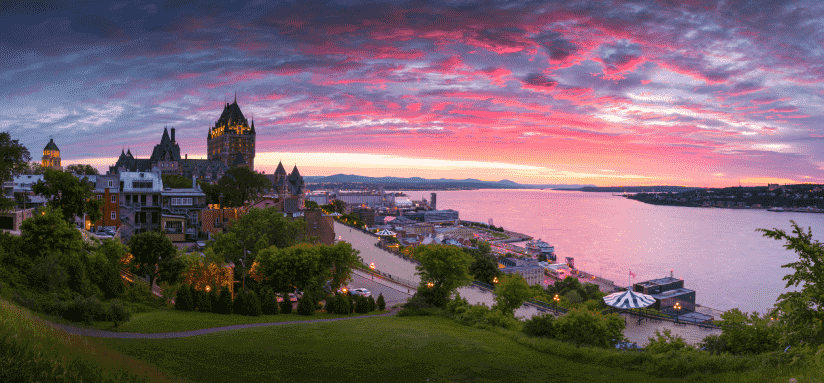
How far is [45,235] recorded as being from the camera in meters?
20.4

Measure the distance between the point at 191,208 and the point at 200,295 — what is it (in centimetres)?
2657

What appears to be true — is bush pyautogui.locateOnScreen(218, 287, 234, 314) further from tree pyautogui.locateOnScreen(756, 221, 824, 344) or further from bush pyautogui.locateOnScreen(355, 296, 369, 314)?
tree pyautogui.locateOnScreen(756, 221, 824, 344)

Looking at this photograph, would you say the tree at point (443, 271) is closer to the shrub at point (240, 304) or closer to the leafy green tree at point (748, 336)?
the shrub at point (240, 304)

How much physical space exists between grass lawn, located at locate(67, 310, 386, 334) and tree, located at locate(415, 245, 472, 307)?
22.8 ft

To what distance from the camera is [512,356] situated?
1456 centimetres

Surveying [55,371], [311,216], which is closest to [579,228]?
[311,216]

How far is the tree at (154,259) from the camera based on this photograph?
25234mm

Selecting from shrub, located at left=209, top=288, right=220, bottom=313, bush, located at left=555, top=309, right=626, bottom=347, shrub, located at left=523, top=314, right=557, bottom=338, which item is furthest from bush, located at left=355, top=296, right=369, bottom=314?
bush, located at left=555, top=309, right=626, bottom=347

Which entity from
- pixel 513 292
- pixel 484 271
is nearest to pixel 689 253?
pixel 484 271

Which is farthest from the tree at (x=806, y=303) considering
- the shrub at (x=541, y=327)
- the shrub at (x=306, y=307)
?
the shrub at (x=306, y=307)

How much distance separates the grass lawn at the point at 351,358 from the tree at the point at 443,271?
403 inches

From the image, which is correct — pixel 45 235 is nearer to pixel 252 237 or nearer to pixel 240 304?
pixel 240 304

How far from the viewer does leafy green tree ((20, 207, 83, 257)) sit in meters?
20.0

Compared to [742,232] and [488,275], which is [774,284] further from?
[742,232]
